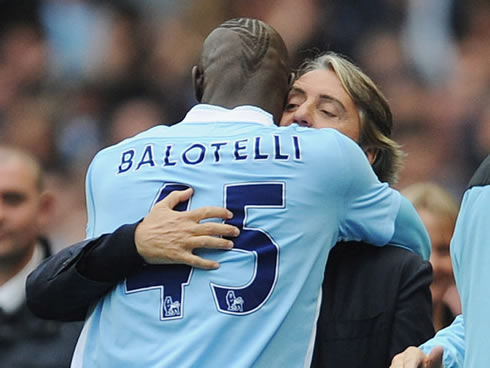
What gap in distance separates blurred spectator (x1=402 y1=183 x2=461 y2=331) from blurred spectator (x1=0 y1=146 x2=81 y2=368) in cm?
163

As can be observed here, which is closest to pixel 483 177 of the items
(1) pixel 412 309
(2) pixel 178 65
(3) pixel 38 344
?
(1) pixel 412 309

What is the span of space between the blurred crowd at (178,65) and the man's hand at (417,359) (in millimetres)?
4244

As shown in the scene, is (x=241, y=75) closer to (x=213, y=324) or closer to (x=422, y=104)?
(x=213, y=324)

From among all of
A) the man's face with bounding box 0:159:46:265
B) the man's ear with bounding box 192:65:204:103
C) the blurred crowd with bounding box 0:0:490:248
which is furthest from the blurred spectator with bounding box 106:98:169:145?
the man's ear with bounding box 192:65:204:103

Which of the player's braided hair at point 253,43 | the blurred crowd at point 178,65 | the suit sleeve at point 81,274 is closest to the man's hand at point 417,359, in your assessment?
the suit sleeve at point 81,274

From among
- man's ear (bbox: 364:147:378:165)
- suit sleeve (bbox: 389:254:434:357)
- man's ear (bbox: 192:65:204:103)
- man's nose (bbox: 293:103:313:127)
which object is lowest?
suit sleeve (bbox: 389:254:434:357)

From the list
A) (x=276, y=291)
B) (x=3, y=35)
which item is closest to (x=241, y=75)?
(x=276, y=291)

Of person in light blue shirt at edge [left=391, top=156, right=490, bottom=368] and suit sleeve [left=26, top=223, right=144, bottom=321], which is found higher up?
person in light blue shirt at edge [left=391, top=156, right=490, bottom=368]

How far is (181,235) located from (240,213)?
0.16 meters

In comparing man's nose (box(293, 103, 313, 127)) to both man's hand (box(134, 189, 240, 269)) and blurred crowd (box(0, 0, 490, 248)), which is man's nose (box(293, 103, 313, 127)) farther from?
blurred crowd (box(0, 0, 490, 248))

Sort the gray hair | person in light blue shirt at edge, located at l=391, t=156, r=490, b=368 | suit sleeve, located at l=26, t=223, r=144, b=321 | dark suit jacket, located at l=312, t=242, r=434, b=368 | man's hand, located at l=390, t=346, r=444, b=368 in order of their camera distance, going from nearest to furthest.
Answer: person in light blue shirt at edge, located at l=391, t=156, r=490, b=368, man's hand, located at l=390, t=346, r=444, b=368, suit sleeve, located at l=26, t=223, r=144, b=321, dark suit jacket, located at l=312, t=242, r=434, b=368, the gray hair

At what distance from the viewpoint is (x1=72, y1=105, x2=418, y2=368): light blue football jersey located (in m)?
2.80

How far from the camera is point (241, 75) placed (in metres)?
3.05

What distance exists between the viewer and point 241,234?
2.87 meters
